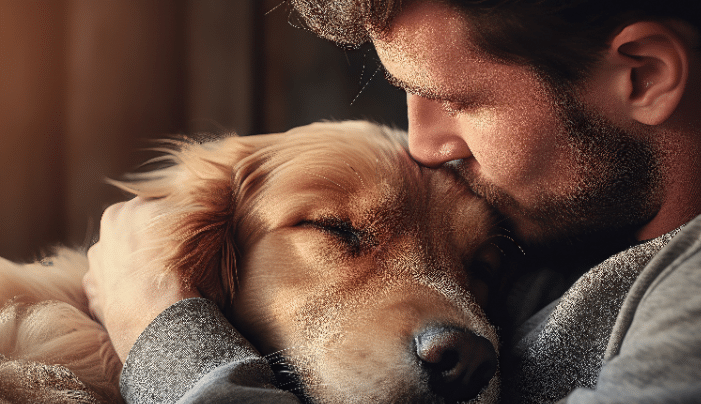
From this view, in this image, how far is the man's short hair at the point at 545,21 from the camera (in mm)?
687

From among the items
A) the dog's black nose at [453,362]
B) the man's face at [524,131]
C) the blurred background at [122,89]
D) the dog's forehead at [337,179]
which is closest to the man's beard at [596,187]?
the man's face at [524,131]

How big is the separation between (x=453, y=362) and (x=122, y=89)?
82 cm

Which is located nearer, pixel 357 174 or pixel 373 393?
pixel 373 393

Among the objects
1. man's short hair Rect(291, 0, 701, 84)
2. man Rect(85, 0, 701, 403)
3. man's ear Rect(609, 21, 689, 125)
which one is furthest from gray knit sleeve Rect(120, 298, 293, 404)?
man's ear Rect(609, 21, 689, 125)

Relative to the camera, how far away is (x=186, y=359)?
2.19 feet

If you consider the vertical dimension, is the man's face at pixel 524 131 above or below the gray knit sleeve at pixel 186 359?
above

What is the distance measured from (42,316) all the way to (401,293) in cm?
51

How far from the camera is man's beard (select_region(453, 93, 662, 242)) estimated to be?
2.44ft

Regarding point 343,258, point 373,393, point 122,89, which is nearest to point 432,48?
point 343,258

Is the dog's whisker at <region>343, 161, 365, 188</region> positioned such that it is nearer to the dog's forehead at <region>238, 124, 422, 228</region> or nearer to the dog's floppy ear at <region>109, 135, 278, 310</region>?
the dog's forehead at <region>238, 124, 422, 228</region>

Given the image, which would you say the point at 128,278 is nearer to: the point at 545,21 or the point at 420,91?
the point at 420,91

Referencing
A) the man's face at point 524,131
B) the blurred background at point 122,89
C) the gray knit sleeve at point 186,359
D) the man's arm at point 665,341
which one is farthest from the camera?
the blurred background at point 122,89

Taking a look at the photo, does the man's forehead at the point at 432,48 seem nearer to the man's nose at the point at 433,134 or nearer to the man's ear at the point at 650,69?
the man's nose at the point at 433,134

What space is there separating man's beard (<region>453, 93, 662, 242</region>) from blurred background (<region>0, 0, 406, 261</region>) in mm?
339
